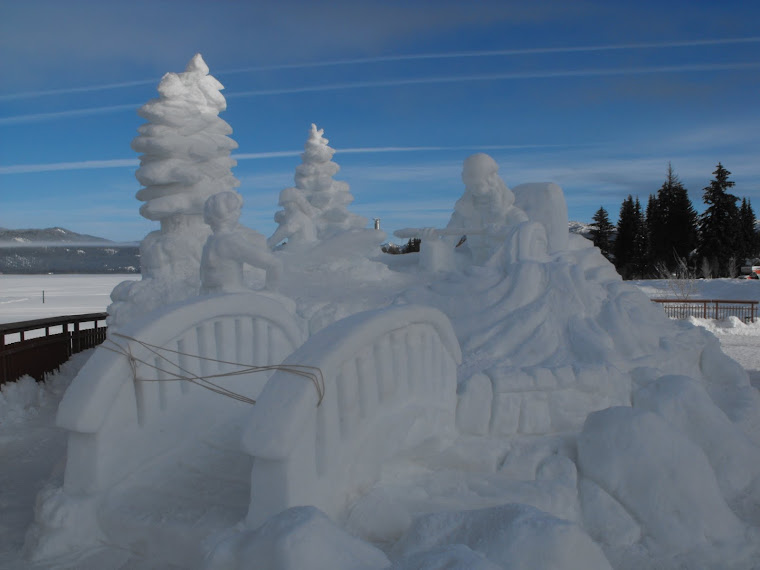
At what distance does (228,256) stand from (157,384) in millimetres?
1942

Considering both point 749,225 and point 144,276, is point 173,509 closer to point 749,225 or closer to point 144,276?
point 144,276

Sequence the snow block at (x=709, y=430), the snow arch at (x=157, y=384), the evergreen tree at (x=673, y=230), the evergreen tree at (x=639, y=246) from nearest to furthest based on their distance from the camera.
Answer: the snow arch at (x=157, y=384) → the snow block at (x=709, y=430) → the evergreen tree at (x=673, y=230) → the evergreen tree at (x=639, y=246)

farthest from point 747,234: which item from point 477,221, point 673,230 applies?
point 477,221

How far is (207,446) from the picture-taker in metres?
4.19

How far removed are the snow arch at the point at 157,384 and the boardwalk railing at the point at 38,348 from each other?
385 cm

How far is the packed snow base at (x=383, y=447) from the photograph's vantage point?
9.34 feet

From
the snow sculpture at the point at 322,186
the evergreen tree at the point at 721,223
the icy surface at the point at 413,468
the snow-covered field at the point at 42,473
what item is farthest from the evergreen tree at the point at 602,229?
the icy surface at the point at 413,468

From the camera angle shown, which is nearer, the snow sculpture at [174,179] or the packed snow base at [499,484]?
the packed snow base at [499,484]

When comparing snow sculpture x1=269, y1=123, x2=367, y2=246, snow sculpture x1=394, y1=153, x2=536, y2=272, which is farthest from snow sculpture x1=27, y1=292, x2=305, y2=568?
snow sculpture x1=269, y1=123, x2=367, y2=246

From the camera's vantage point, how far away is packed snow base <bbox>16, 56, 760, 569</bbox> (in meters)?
2.85

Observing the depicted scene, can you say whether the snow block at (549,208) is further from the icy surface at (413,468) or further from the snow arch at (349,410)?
the snow arch at (349,410)

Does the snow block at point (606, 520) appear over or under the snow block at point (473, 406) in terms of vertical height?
under

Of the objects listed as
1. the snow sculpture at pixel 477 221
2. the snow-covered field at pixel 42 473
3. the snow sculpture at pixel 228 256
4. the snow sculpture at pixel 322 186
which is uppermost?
the snow sculpture at pixel 322 186

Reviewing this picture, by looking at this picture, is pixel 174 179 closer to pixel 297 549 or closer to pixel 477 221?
pixel 477 221
